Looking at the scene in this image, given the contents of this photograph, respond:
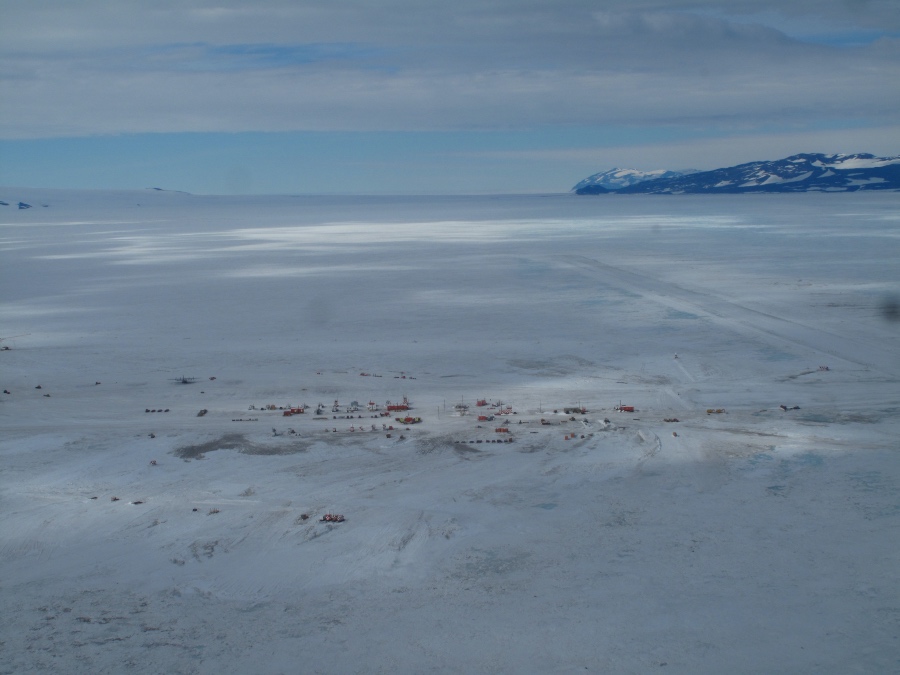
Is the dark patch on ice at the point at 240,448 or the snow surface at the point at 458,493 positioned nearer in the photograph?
the snow surface at the point at 458,493

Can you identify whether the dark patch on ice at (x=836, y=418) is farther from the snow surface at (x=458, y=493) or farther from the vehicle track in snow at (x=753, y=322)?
the vehicle track in snow at (x=753, y=322)

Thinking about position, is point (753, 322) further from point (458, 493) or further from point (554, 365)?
point (458, 493)

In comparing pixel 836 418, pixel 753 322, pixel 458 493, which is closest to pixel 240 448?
pixel 458 493

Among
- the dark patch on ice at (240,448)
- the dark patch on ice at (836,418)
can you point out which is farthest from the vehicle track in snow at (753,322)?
the dark patch on ice at (240,448)

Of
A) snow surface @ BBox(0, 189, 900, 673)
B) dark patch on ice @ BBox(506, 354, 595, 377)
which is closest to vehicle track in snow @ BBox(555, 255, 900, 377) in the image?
snow surface @ BBox(0, 189, 900, 673)

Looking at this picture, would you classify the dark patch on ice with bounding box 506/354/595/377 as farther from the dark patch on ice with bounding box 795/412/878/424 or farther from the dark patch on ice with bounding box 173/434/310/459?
the dark patch on ice with bounding box 173/434/310/459

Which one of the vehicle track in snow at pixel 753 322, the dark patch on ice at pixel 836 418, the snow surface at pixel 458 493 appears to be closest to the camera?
the snow surface at pixel 458 493

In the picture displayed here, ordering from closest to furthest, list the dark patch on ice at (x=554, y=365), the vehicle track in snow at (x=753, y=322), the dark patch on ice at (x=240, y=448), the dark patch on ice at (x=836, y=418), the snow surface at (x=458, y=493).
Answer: the snow surface at (x=458, y=493), the dark patch on ice at (x=240, y=448), the dark patch on ice at (x=836, y=418), the dark patch on ice at (x=554, y=365), the vehicle track in snow at (x=753, y=322)

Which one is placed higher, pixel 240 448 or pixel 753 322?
pixel 753 322

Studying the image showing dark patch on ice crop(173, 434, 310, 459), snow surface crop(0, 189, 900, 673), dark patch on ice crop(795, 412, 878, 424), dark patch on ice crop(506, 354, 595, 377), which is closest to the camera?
snow surface crop(0, 189, 900, 673)
